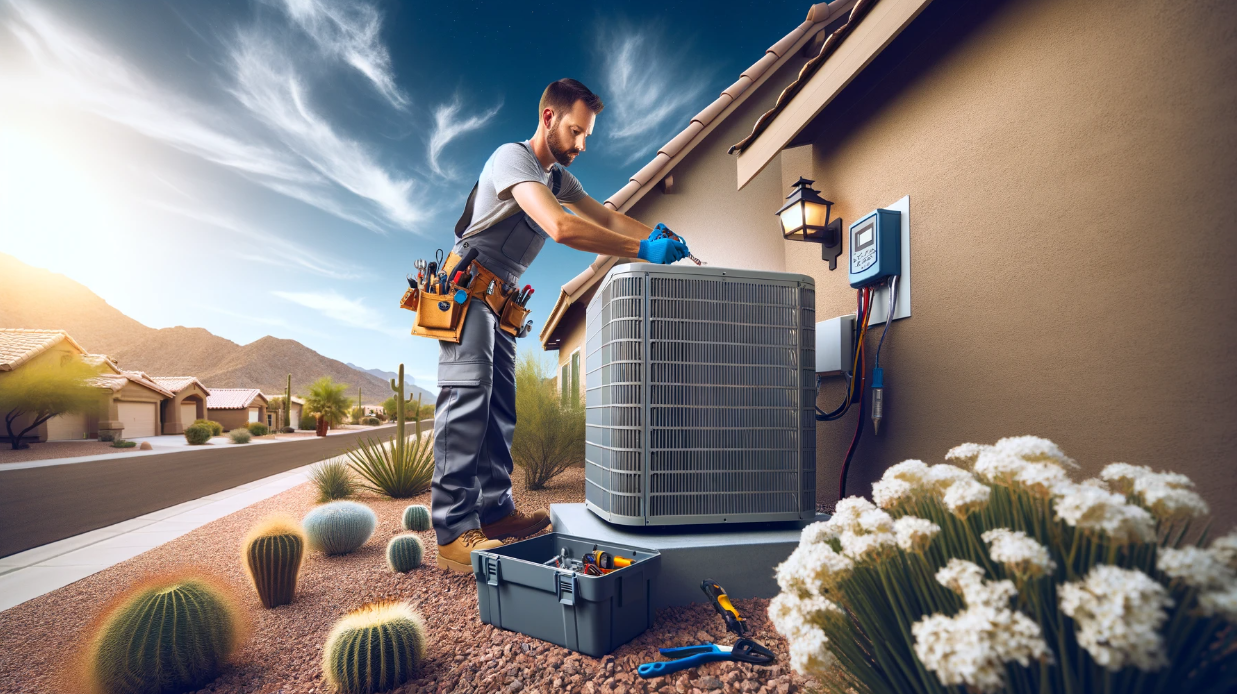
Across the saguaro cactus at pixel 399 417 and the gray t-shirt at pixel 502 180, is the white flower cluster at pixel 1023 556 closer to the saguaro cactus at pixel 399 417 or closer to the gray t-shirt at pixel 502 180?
the gray t-shirt at pixel 502 180

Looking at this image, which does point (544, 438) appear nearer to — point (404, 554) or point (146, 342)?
point (404, 554)

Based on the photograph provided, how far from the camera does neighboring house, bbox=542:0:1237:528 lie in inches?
51.5

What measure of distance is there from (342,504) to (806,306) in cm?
249

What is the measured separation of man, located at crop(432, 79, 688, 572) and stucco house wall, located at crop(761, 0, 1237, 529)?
3.95 ft

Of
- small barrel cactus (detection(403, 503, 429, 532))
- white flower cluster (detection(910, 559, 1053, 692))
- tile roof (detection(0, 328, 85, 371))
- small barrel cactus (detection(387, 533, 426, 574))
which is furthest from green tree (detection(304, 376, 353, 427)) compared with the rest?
white flower cluster (detection(910, 559, 1053, 692))

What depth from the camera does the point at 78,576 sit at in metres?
2.36

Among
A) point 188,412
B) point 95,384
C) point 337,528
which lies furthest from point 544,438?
point 188,412

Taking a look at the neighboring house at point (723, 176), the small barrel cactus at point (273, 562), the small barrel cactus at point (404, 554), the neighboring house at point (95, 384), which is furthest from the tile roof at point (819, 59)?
the neighboring house at point (95, 384)

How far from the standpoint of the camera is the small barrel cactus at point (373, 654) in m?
1.27

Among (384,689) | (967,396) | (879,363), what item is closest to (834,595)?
(384,689)

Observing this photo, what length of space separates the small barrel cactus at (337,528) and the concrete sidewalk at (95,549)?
0.99 m

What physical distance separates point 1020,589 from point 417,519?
3.01 m

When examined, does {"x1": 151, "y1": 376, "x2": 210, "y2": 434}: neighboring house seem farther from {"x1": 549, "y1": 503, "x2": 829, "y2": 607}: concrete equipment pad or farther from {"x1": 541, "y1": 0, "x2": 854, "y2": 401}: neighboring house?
{"x1": 549, "y1": 503, "x2": 829, "y2": 607}: concrete equipment pad

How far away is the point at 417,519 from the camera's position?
3004mm
